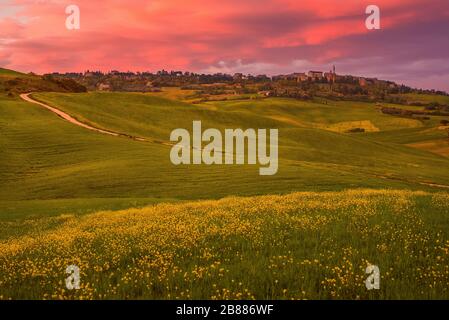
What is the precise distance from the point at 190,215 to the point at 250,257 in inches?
365

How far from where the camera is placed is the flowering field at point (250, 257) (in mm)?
10281

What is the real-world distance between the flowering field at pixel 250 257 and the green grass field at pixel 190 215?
6cm

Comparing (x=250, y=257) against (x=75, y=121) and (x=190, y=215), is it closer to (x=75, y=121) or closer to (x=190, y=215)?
(x=190, y=215)

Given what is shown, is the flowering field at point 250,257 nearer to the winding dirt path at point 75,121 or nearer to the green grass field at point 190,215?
the green grass field at point 190,215

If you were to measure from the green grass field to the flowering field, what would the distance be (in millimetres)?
63

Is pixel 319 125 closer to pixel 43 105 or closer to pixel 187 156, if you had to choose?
pixel 43 105

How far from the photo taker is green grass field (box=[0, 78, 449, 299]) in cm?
1092

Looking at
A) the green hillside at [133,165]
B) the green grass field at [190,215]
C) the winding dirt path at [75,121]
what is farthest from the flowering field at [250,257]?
the winding dirt path at [75,121]

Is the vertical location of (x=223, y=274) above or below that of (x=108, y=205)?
above

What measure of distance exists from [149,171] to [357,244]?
3861cm

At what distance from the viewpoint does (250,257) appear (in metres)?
12.9

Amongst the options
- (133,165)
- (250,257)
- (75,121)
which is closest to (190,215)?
(250,257)

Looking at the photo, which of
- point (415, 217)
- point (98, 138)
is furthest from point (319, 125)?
point (415, 217)

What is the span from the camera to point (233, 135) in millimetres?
97562
